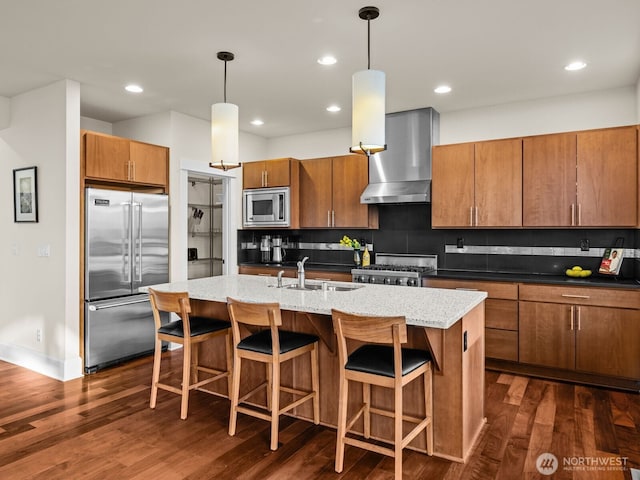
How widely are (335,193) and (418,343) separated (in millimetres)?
3085

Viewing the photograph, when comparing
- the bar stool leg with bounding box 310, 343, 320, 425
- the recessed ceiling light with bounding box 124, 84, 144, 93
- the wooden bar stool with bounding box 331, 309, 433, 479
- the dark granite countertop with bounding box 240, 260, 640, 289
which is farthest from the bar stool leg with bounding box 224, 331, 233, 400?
the recessed ceiling light with bounding box 124, 84, 144, 93

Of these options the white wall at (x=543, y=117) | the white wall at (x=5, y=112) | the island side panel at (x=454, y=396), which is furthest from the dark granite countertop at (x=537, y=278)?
the white wall at (x=5, y=112)

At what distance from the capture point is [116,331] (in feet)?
14.1

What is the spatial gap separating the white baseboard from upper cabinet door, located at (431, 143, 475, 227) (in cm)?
376

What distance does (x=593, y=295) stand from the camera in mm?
3631

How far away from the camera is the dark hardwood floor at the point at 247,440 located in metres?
2.35

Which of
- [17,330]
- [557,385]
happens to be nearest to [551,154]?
[557,385]

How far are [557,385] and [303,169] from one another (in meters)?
3.67

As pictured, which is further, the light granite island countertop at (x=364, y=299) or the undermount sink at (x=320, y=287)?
the undermount sink at (x=320, y=287)

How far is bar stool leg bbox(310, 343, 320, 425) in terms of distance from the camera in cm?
284

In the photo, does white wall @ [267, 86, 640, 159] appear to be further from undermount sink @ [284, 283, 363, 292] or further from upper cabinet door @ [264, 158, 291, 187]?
undermount sink @ [284, 283, 363, 292]

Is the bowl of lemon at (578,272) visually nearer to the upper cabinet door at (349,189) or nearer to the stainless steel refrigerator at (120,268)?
the upper cabinet door at (349,189)

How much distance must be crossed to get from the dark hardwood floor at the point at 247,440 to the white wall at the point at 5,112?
262cm

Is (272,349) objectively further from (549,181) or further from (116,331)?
(549,181)
